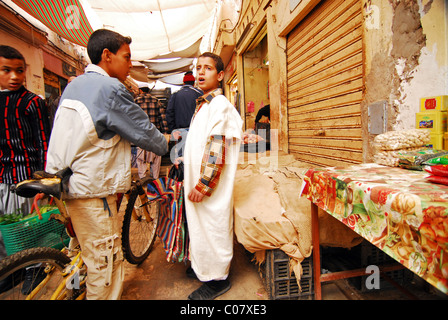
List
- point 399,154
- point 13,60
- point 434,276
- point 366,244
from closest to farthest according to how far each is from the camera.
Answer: point 434,276
point 399,154
point 366,244
point 13,60

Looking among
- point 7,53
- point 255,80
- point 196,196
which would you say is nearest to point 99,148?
point 196,196

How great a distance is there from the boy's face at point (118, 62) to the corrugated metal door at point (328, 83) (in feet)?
6.99

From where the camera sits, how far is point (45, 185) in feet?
4.28

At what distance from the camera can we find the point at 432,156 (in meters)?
1.16

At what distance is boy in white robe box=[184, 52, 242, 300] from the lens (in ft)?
5.78

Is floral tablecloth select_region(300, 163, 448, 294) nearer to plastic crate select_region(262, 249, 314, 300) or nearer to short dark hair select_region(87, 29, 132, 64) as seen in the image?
plastic crate select_region(262, 249, 314, 300)

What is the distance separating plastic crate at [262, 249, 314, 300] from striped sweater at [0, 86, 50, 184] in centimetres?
251

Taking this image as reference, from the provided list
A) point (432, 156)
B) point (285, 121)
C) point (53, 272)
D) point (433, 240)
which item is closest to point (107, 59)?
point (53, 272)

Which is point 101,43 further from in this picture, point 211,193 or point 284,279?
point 284,279

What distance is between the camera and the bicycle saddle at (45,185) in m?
1.31

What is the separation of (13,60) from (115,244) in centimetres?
206

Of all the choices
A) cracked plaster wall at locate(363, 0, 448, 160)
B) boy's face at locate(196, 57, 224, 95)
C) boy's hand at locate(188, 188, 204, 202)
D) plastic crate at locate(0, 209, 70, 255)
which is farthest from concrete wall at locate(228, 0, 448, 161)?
plastic crate at locate(0, 209, 70, 255)

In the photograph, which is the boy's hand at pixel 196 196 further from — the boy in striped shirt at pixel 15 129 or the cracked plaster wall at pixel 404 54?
the boy in striped shirt at pixel 15 129
